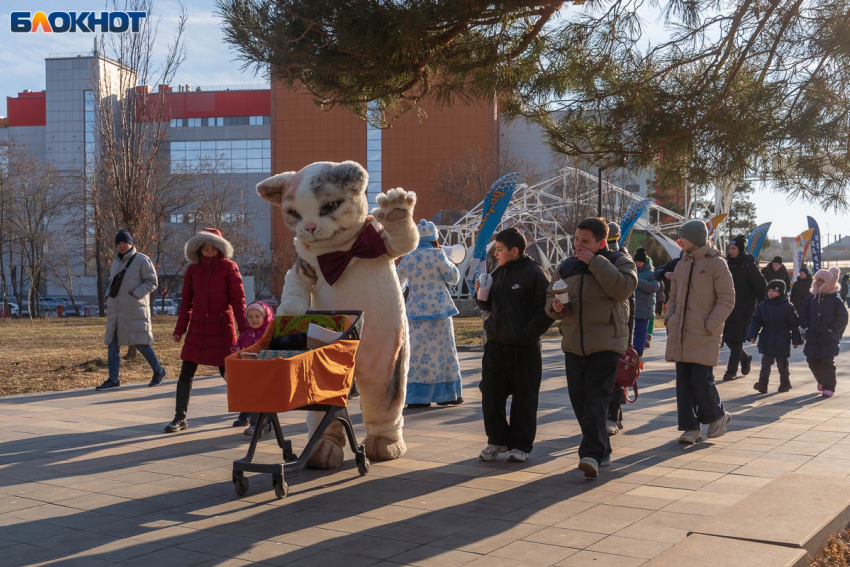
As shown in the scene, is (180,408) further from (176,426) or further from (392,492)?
(392,492)

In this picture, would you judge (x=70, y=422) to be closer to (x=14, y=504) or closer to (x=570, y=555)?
(x=14, y=504)

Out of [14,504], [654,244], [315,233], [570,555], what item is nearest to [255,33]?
[315,233]

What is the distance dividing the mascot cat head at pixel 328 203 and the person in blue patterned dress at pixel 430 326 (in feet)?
9.61

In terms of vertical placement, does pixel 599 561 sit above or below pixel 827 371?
below

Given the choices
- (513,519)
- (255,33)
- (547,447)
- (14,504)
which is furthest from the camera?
(547,447)

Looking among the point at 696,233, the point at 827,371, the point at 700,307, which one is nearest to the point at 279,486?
the point at 700,307

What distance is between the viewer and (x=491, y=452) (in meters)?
6.50

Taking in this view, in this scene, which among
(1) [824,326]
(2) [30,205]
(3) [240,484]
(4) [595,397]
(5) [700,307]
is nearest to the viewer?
(3) [240,484]

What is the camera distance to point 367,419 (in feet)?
21.3

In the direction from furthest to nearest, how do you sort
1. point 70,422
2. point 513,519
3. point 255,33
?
point 70,422 → point 255,33 → point 513,519

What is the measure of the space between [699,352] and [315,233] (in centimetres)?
331

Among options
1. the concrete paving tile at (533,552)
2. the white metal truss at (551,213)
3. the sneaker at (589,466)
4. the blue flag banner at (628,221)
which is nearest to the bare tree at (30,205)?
the white metal truss at (551,213)

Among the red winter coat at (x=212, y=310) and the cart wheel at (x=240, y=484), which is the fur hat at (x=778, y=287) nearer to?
the red winter coat at (x=212, y=310)

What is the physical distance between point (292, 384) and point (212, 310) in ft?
10.7
